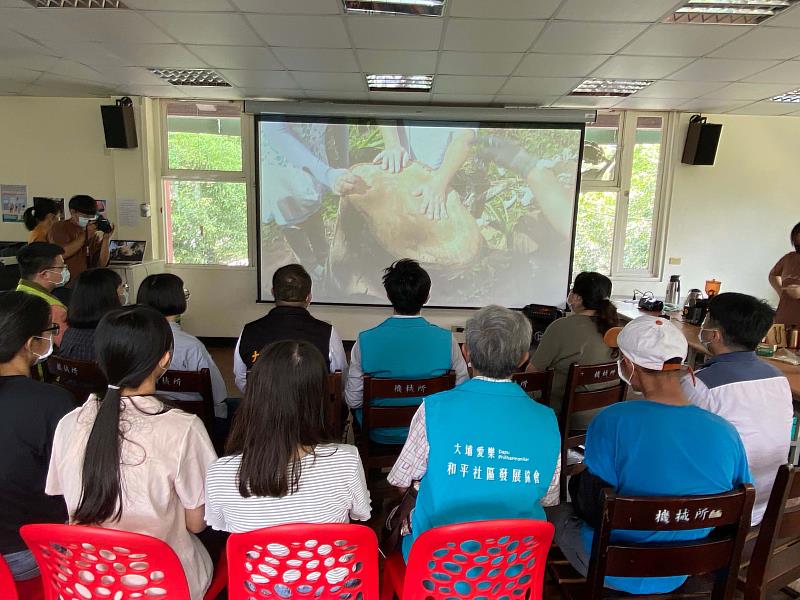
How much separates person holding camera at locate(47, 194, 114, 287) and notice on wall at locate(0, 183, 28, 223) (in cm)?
143

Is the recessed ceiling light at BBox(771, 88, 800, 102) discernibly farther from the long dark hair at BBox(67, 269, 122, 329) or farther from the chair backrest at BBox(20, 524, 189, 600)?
the chair backrest at BBox(20, 524, 189, 600)

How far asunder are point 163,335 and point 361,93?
399 cm

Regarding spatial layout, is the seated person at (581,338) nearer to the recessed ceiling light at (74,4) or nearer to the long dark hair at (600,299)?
the long dark hair at (600,299)

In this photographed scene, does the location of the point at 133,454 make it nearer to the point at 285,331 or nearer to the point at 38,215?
the point at 285,331

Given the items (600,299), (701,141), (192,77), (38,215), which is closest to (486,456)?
(600,299)

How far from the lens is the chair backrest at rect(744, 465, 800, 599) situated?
1199 millimetres

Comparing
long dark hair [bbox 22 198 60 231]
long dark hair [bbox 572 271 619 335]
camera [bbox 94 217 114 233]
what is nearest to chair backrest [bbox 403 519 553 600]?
long dark hair [bbox 572 271 619 335]

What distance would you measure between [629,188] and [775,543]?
15.5 feet

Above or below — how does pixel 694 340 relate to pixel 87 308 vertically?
below

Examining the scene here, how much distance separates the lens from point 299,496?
44.6 inches

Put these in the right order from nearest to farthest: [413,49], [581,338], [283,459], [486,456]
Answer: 1. [283,459]
2. [486,456]
3. [581,338]
4. [413,49]

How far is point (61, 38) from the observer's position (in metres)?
3.38

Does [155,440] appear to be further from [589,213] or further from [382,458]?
[589,213]

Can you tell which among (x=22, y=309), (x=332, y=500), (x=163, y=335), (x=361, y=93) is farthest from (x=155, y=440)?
(x=361, y=93)
